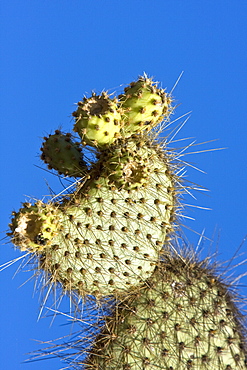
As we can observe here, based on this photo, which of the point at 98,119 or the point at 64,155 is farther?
the point at 64,155

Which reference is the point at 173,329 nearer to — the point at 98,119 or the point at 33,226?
the point at 33,226

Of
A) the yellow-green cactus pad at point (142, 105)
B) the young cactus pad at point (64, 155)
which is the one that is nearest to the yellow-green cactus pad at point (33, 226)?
the young cactus pad at point (64, 155)

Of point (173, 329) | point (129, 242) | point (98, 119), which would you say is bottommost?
point (173, 329)

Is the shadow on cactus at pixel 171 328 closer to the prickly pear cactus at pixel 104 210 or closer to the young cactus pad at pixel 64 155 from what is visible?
the prickly pear cactus at pixel 104 210

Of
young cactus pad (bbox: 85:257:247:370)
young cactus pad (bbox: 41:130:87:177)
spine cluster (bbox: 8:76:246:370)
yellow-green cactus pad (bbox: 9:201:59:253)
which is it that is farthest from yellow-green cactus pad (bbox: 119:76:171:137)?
young cactus pad (bbox: 85:257:247:370)

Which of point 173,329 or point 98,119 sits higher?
point 98,119

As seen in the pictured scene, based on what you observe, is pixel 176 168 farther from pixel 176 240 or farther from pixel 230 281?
pixel 230 281

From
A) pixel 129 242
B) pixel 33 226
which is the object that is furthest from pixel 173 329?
pixel 33 226
